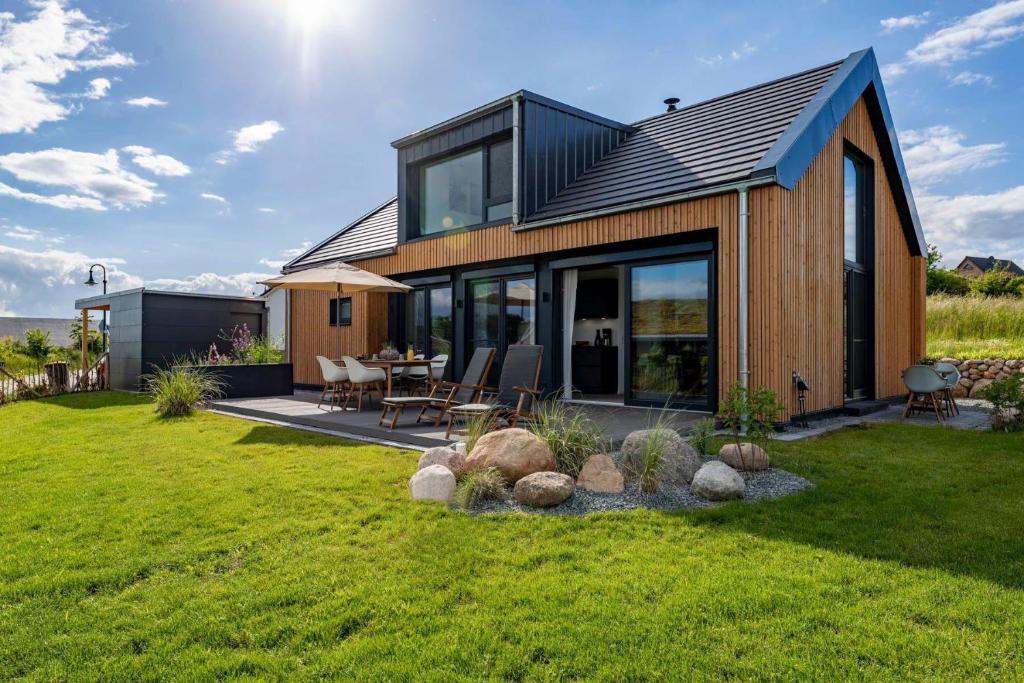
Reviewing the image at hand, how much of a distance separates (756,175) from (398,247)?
7.37m

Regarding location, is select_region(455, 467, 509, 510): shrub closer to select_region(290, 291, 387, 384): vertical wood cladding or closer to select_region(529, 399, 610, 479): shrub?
select_region(529, 399, 610, 479): shrub

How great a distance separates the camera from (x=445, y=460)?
4652 millimetres

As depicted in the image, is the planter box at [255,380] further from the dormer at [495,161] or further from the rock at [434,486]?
the rock at [434,486]

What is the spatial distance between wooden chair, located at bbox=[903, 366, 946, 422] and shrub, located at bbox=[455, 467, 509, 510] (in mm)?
6994

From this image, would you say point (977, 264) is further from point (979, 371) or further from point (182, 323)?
point (182, 323)

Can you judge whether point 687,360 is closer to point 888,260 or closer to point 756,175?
point 756,175

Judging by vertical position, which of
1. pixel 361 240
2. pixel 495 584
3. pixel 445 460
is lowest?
pixel 495 584

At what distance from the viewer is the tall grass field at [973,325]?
12.9m

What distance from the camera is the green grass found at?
7.18 ft

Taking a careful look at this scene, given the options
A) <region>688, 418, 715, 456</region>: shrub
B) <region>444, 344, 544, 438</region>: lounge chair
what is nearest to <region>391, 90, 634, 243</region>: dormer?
<region>444, 344, 544, 438</region>: lounge chair

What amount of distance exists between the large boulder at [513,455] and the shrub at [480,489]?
0.13 metres

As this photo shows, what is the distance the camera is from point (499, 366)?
33.6ft

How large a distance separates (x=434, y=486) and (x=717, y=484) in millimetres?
2026

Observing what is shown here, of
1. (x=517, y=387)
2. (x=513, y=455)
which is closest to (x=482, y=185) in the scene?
(x=517, y=387)
